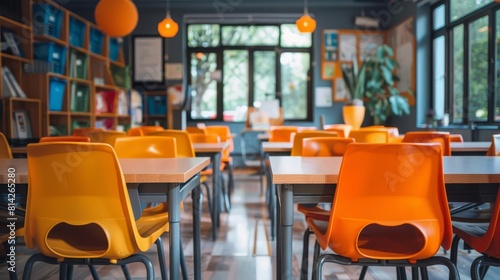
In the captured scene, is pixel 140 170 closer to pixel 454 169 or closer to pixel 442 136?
pixel 454 169

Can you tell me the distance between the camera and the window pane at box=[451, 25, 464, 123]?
6296mm

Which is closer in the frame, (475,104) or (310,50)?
(475,104)

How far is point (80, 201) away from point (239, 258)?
1.65 m

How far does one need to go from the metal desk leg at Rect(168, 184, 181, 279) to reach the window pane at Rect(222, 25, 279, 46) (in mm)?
7729

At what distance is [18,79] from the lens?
5234 millimetres

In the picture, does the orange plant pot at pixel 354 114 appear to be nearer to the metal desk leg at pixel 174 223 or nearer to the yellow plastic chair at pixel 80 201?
the metal desk leg at pixel 174 223

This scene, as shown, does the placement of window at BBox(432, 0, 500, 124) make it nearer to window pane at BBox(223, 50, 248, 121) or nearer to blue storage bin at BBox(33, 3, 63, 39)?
window pane at BBox(223, 50, 248, 121)

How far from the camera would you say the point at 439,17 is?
22.9 ft

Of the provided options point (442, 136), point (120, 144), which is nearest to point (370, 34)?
point (442, 136)

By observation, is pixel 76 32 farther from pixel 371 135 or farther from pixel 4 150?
pixel 371 135

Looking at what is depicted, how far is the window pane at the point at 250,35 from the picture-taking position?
894 cm

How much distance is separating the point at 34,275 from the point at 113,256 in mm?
1450

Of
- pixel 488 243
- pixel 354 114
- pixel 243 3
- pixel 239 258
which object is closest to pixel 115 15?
pixel 239 258

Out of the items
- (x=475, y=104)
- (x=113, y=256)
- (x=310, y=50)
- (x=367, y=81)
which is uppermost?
(x=310, y=50)
